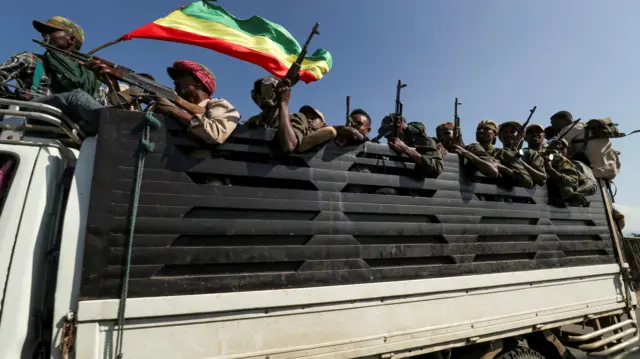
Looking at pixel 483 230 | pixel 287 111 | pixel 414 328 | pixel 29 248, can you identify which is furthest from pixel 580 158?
pixel 29 248

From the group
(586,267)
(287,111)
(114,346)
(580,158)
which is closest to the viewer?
(114,346)

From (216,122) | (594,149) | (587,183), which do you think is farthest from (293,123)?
(594,149)

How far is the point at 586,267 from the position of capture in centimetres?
317

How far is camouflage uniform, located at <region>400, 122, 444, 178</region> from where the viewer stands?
2492 millimetres

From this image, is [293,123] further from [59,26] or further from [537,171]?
[537,171]

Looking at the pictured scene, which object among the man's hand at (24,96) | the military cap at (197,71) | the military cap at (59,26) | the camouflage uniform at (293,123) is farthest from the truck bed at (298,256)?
the military cap at (59,26)

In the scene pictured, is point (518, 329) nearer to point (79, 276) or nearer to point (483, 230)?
Answer: point (483, 230)

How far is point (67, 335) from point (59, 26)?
250cm

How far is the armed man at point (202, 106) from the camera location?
1858 mm

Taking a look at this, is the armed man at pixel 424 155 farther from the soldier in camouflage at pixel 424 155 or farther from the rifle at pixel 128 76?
the rifle at pixel 128 76

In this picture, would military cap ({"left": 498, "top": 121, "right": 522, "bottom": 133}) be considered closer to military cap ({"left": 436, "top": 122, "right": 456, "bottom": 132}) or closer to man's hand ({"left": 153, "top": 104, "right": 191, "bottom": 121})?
military cap ({"left": 436, "top": 122, "right": 456, "bottom": 132})

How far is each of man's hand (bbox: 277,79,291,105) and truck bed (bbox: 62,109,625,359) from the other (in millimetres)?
330

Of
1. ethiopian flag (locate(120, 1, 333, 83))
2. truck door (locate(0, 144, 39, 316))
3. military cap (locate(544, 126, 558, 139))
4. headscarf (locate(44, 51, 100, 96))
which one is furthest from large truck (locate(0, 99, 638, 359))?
military cap (locate(544, 126, 558, 139))

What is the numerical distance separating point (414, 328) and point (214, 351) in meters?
1.19
